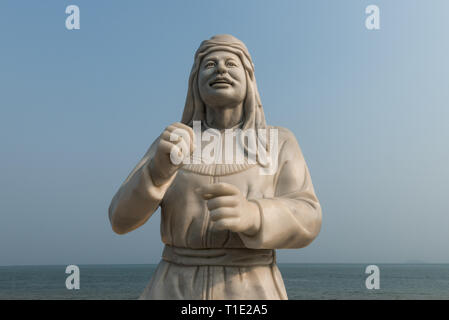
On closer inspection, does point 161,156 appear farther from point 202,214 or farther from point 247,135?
point 247,135

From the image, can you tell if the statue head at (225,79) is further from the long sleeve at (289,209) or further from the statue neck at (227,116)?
the long sleeve at (289,209)

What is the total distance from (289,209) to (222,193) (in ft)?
2.20

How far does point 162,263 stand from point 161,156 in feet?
3.71

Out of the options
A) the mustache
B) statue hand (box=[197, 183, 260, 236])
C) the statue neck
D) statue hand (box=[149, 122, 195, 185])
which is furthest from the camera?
the statue neck

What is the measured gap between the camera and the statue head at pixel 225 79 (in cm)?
434

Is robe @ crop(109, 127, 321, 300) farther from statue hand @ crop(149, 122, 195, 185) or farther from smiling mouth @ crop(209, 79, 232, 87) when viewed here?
smiling mouth @ crop(209, 79, 232, 87)

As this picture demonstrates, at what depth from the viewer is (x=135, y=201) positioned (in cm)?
383

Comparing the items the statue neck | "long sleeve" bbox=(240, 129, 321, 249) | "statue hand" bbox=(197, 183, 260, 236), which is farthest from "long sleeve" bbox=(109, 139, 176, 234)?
the statue neck

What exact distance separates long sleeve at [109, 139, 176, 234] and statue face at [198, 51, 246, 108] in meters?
0.92

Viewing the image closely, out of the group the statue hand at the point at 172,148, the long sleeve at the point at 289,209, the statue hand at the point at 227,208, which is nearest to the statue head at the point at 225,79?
the long sleeve at the point at 289,209

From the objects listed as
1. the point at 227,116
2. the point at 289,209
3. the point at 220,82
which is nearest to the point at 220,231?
the point at 289,209

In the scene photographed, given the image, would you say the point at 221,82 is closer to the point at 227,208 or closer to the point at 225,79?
the point at 225,79

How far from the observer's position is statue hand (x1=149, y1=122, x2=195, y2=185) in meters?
3.49

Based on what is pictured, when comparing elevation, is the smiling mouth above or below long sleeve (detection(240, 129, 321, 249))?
above
